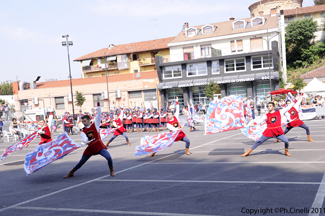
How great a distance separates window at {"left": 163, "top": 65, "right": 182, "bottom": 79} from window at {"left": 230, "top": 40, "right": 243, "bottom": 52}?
27.0ft

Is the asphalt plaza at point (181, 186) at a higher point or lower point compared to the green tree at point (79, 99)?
lower

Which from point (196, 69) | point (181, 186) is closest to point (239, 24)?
point (196, 69)

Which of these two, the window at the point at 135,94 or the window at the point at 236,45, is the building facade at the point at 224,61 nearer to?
the window at the point at 236,45

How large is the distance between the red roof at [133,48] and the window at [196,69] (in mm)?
10938

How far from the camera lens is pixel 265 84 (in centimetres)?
4475

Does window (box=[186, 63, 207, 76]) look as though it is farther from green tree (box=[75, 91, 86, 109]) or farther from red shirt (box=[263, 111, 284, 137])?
red shirt (box=[263, 111, 284, 137])

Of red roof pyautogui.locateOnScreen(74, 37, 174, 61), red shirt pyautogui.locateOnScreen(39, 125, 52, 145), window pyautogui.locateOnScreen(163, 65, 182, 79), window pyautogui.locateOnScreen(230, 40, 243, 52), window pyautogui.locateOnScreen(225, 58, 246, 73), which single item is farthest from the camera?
red roof pyautogui.locateOnScreen(74, 37, 174, 61)

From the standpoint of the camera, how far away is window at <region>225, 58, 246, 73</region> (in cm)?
4584

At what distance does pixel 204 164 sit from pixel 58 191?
438cm

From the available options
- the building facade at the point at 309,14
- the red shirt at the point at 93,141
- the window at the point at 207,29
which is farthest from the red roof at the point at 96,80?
the red shirt at the point at 93,141

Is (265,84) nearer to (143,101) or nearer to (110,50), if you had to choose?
(143,101)

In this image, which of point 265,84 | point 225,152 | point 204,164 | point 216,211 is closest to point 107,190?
point 216,211

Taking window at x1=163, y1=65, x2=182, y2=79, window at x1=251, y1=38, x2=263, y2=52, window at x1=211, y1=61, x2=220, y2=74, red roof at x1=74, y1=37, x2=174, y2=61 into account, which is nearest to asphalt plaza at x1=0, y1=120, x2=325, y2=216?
window at x1=251, y1=38, x2=263, y2=52

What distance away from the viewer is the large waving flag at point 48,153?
924 cm
